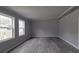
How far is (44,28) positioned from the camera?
10719 mm

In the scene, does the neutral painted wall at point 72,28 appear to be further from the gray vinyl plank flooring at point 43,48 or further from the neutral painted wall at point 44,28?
the neutral painted wall at point 44,28

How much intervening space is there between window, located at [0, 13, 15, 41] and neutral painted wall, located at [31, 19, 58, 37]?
571cm

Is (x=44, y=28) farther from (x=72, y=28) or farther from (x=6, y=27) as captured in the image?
(x=6, y=27)

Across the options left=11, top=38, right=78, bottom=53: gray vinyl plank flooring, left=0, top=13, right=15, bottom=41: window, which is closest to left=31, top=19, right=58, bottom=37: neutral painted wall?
left=11, top=38, right=78, bottom=53: gray vinyl plank flooring

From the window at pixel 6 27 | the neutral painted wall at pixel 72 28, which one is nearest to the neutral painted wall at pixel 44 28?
the neutral painted wall at pixel 72 28

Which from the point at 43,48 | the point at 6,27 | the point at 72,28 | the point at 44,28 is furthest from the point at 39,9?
the point at 44,28

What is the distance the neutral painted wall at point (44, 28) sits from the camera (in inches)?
419

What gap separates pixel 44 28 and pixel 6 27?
674cm

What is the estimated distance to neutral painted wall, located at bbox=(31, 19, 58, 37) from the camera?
10648 mm

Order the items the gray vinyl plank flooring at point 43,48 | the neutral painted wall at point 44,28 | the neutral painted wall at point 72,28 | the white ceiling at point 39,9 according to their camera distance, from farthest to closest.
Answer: the neutral painted wall at point 44,28, the neutral painted wall at point 72,28, the gray vinyl plank flooring at point 43,48, the white ceiling at point 39,9

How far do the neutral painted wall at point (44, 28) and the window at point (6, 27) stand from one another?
571 centimetres
